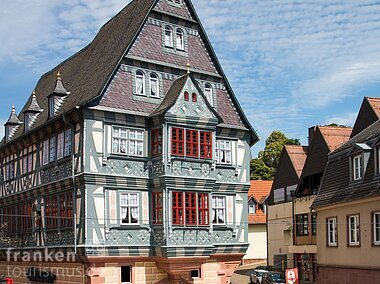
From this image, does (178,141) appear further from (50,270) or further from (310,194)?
(310,194)

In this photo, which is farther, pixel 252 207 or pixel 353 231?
pixel 252 207

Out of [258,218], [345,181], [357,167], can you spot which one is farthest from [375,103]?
[258,218]

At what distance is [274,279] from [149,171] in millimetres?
16980

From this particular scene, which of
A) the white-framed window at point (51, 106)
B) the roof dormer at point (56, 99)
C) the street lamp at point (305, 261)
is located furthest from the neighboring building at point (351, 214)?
the white-framed window at point (51, 106)

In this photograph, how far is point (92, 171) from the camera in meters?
31.9

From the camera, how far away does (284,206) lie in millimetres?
59812

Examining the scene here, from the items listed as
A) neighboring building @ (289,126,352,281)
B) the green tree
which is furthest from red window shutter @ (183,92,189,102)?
the green tree

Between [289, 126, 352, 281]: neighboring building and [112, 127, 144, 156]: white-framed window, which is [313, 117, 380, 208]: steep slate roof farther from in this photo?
[289, 126, 352, 281]: neighboring building

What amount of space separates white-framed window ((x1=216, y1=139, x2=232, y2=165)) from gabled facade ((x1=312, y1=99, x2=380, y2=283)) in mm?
5860

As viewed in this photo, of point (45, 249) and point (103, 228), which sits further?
point (45, 249)

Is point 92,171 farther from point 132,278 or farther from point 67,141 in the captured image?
point 132,278

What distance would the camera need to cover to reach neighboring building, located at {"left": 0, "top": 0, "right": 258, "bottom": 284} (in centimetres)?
3222

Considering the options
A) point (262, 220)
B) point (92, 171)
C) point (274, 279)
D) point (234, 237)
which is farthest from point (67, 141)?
point (262, 220)

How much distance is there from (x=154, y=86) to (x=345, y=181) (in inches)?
436
